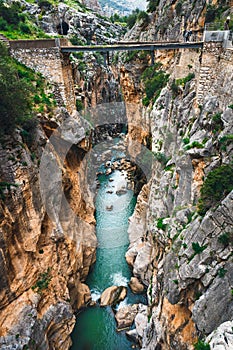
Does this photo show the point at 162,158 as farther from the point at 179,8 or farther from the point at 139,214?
the point at 179,8

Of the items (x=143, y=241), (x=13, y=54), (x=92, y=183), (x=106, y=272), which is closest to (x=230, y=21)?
(x=13, y=54)

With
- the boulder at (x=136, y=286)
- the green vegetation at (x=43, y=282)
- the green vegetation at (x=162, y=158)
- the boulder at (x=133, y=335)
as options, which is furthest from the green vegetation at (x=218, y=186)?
the boulder at (x=136, y=286)

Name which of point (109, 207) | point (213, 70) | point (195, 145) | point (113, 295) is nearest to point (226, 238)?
point (195, 145)

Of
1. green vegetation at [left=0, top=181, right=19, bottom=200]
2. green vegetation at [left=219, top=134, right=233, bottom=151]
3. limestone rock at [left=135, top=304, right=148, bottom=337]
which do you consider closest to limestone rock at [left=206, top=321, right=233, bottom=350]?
green vegetation at [left=219, top=134, right=233, bottom=151]

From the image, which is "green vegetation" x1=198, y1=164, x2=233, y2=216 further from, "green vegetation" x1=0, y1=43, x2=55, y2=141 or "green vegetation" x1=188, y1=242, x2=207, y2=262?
"green vegetation" x1=0, y1=43, x2=55, y2=141

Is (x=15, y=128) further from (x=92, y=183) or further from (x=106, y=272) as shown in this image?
(x=92, y=183)
